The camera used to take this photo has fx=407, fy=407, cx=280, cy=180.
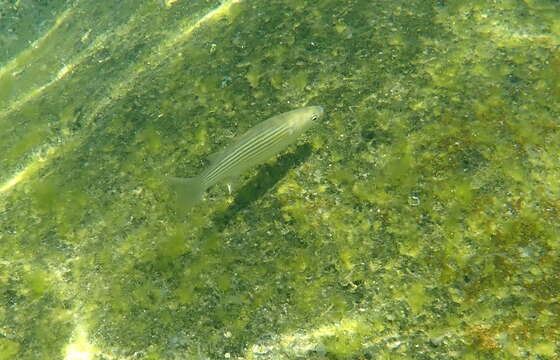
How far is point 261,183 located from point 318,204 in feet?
1.82

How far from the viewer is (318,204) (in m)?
3.18

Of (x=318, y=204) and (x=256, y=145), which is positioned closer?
(x=256, y=145)

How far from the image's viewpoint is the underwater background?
2.66 meters

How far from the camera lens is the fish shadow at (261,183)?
3.37m

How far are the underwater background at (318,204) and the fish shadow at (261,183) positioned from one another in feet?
0.04

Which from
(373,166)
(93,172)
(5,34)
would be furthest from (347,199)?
(5,34)

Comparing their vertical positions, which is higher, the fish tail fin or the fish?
the fish

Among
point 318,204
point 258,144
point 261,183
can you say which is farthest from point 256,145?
point 318,204

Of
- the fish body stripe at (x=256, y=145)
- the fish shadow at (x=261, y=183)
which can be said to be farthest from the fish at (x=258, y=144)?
the fish shadow at (x=261, y=183)

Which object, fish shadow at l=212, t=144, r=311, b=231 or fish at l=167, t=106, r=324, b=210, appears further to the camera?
fish shadow at l=212, t=144, r=311, b=231

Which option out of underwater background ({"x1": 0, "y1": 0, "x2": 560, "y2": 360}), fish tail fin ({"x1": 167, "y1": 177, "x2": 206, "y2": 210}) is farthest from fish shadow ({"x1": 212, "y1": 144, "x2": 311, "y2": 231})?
fish tail fin ({"x1": 167, "y1": 177, "x2": 206, "y2": 210})

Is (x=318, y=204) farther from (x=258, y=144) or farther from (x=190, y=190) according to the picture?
(x=190, y=190)

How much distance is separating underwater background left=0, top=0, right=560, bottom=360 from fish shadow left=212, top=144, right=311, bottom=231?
0.04 ft

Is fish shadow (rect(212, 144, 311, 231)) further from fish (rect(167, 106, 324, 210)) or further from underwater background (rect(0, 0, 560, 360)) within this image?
fish (rect(167, 106, 324, 210))
